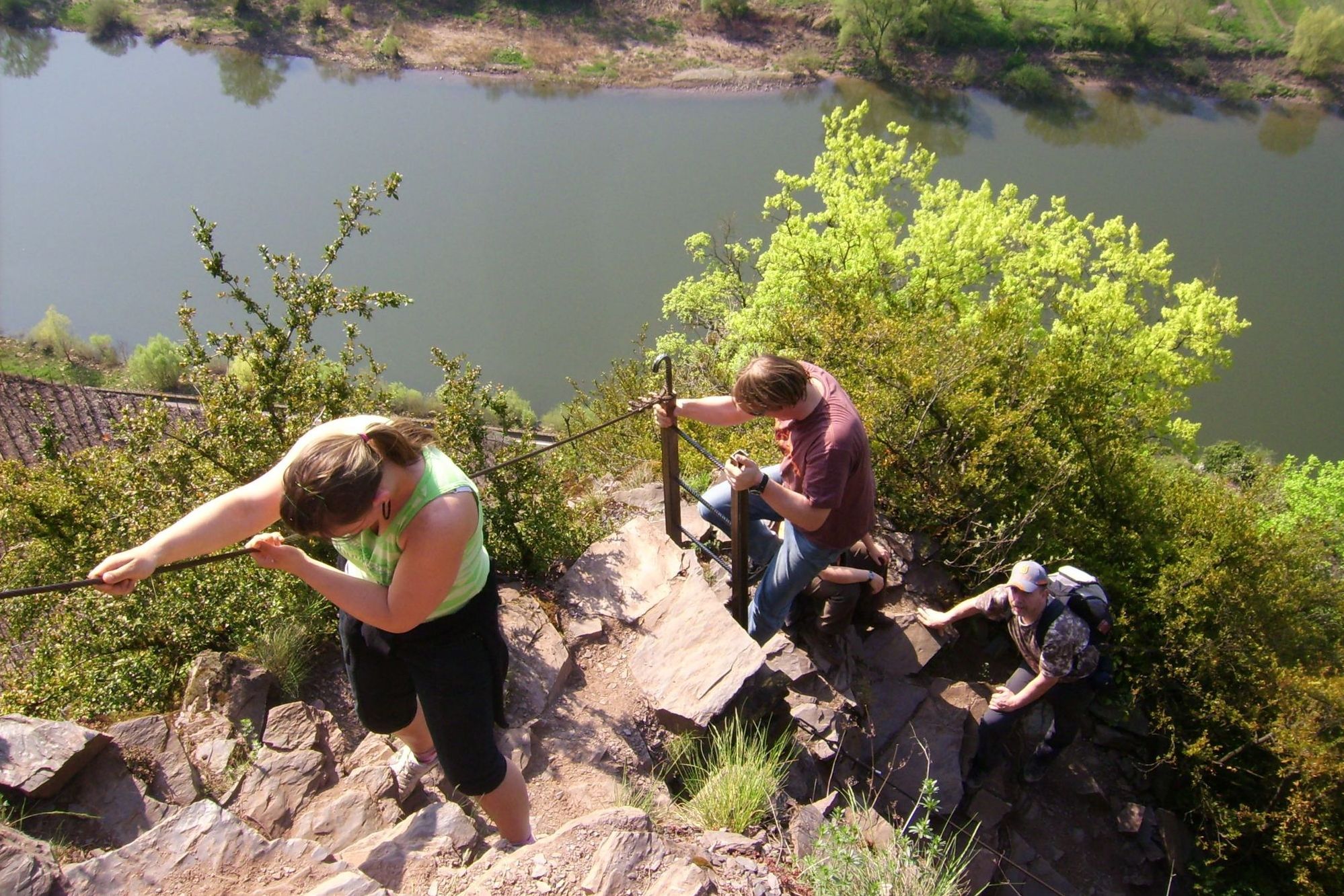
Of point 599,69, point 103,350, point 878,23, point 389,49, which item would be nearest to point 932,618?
point 103,350

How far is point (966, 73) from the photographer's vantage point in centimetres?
3067

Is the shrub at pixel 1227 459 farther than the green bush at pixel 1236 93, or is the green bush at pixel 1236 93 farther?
the green bush at pixel 1236 93

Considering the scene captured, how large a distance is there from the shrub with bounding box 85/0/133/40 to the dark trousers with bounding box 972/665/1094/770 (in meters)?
43.1

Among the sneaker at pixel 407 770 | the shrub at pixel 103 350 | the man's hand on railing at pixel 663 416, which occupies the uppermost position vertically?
the man's hand on railing at pixel 663 416

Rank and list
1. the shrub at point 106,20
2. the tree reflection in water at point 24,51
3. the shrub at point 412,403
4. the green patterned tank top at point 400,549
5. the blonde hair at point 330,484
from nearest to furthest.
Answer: the blonde hair at point 330,484
the green patterned tank top at point 400,549
the shrub at point 412,403
the tree reflection in water at point 24,51
the shrub at point 106,20

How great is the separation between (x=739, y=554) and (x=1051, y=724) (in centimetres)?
204

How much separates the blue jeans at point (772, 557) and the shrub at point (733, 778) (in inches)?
21.1

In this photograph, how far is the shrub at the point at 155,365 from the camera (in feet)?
70.5

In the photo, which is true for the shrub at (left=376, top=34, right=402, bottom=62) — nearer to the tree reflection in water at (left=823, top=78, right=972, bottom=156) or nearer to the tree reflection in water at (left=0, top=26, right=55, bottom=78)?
the tree reflection in water at (left=0, top=26, right=55, bottom=78)

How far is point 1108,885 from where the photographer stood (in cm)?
469

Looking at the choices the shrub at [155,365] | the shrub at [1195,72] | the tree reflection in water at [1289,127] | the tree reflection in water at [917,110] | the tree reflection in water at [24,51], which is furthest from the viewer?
the tree reflection in water at [24,51]

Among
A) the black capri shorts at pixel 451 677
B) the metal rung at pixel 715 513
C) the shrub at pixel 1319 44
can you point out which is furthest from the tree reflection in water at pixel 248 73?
the shrub at pixel 1319 44

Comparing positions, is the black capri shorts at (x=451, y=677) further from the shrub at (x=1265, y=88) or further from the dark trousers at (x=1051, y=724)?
the shrub at (x=1265, y=88)

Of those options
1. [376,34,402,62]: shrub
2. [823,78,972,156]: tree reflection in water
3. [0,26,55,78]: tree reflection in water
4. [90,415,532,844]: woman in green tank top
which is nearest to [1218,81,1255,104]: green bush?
[823,78,972,156]: tree reflection in water
